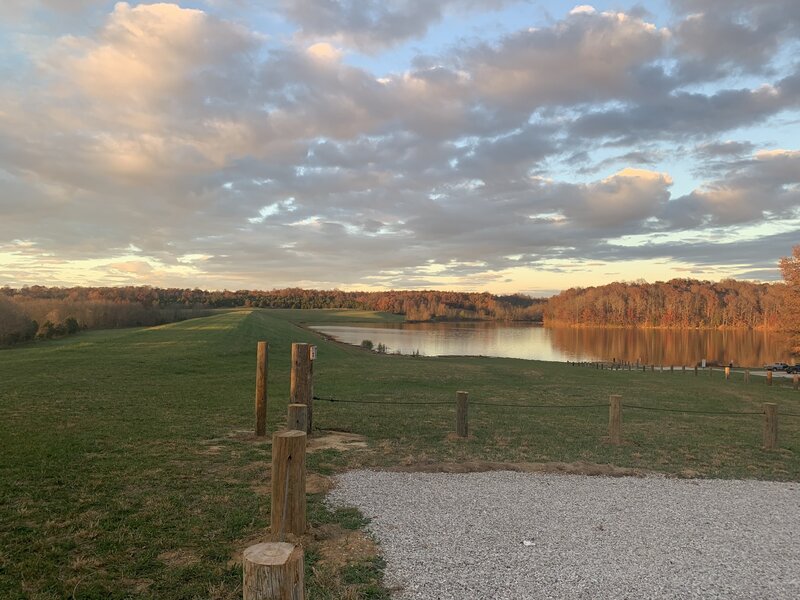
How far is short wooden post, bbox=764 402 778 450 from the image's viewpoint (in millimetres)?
10586

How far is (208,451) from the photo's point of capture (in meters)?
8.66

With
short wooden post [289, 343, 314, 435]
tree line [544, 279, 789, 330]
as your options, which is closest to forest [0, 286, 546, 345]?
tree line [544, 279, 789, 330]

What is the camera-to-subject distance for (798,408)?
63.1 ft

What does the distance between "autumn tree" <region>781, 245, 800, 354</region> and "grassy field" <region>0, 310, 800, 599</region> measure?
11.1m

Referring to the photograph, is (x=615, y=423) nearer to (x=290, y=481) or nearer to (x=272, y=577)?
(x=290, y=481)

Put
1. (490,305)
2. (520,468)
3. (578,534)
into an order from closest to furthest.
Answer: (578,534) < (520,468) < (490,305)

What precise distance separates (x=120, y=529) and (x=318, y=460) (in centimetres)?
359

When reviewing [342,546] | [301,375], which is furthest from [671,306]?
[342,546]

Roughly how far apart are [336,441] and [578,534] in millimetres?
5370

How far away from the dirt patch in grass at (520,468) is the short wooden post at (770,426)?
4.19 m

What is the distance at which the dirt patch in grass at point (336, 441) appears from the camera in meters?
9.36

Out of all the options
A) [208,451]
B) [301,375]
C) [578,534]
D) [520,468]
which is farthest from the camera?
[301,375]

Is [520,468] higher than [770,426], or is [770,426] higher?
[770,426]

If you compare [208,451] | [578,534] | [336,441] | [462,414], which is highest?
[462,414]
